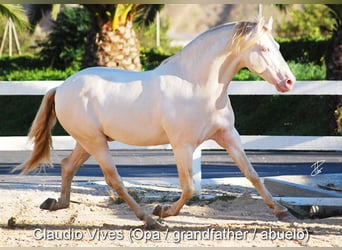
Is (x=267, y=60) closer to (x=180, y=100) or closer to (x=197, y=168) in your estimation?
(x=180, y=100)

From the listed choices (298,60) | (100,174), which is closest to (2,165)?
(100,174)

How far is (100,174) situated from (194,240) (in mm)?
5106

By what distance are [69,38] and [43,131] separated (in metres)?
16.8

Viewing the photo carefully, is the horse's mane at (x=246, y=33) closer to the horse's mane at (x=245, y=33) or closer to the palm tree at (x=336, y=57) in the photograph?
the horse's mane at (x=245, y=33)

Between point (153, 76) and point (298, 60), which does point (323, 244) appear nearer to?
point (153, 76)

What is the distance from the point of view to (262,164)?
533 inches

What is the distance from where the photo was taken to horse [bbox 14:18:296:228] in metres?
7.15

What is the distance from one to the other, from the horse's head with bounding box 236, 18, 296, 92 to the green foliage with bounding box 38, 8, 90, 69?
56.5 ft

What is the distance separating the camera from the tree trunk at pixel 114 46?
1892 centimetres

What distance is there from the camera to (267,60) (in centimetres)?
714

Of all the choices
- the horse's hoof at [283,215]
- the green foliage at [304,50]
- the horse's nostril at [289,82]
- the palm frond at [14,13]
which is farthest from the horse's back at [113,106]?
the green foliage at [304,50]

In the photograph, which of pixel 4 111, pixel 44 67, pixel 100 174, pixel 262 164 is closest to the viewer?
pixel 100 174

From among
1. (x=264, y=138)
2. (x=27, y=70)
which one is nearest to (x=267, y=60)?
(x=264, y=138)

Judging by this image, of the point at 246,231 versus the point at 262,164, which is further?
the point at 262,164
